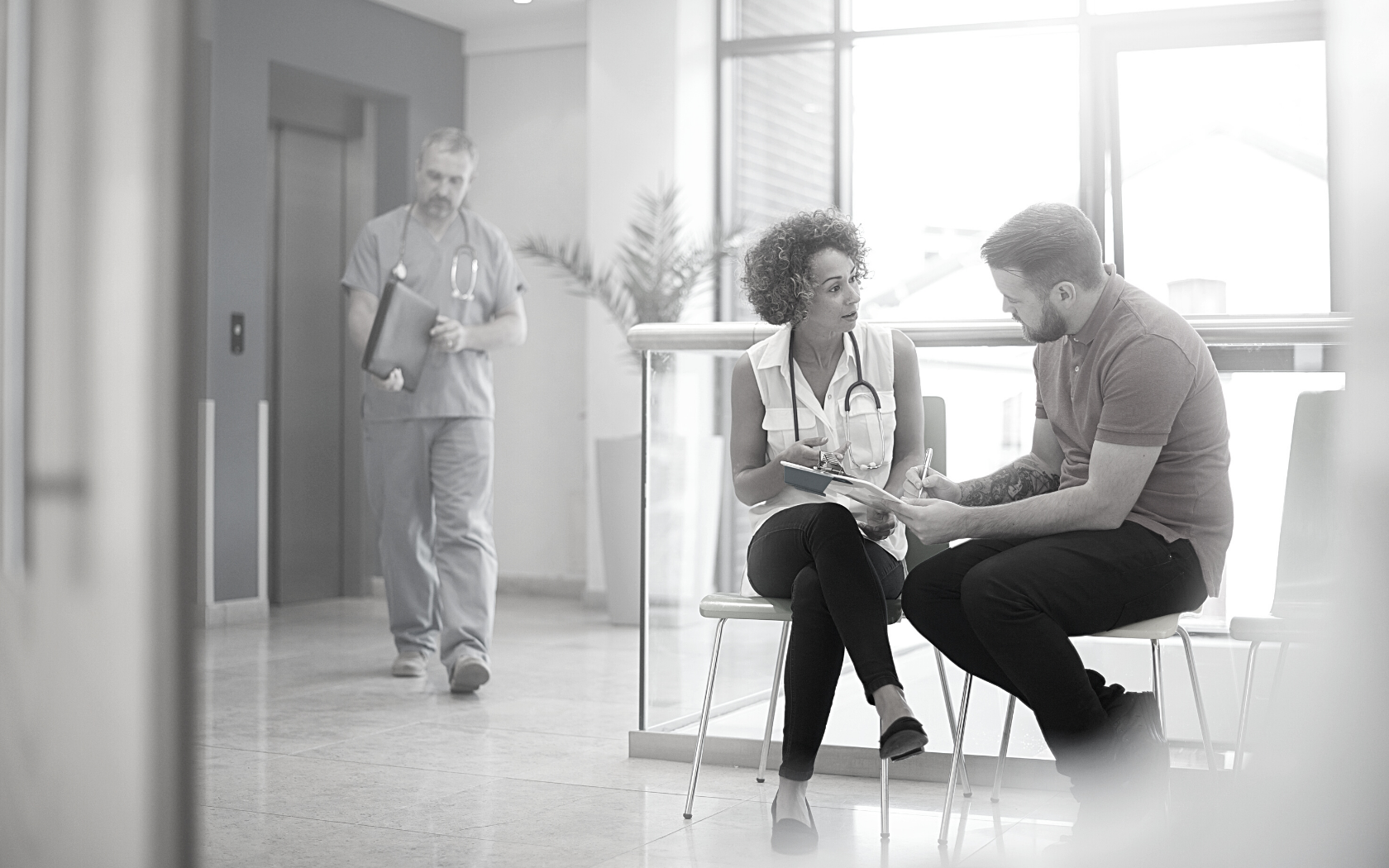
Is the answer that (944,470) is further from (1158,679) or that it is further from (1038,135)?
(1038,135)

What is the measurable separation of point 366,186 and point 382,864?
16.2ft

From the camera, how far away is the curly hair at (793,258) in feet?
8.98

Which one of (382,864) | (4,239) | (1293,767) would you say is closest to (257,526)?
(382,864)

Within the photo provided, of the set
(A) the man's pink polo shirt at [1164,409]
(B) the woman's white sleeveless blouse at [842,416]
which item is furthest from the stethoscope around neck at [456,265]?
(A) the man's pink polo shirt at [1164,409]

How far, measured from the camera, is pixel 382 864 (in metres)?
2.29

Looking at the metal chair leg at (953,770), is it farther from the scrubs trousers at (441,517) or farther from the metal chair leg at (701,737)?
the scrubs trousers at (441,517)

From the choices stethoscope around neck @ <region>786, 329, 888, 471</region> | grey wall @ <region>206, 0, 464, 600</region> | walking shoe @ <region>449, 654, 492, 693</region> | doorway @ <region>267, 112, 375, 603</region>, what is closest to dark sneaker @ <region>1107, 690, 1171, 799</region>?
stethoscope around neck @ <region>786, 329, 888, 471</region>

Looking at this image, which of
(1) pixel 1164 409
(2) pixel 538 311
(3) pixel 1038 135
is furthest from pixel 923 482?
(2) pixel 538 311

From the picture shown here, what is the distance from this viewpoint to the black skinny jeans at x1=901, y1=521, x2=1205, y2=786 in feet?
7.11

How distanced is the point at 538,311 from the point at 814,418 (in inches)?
168

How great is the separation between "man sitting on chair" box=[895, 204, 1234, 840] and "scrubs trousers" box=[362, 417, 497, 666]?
1951 mm

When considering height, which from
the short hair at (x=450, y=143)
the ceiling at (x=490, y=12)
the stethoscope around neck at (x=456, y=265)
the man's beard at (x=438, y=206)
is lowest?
the stethoscope around neck at (x=456, y=265)

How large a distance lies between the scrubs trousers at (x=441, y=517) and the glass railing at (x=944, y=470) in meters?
0.70

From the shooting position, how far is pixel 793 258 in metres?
2.74
